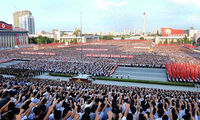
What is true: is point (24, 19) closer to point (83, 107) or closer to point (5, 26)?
point (5, 26)

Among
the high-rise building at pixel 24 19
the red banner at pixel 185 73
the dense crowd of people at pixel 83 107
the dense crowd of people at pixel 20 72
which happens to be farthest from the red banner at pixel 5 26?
the high-rise building at pixel 24 19

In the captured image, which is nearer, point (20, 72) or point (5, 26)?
point (20, 72)

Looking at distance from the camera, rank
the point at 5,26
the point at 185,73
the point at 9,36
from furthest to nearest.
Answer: the point at 9,36, the point at 5,26, the point at 185,73

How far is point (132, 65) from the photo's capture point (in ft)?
105

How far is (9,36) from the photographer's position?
75312 mm

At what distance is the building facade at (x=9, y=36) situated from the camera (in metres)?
70.8

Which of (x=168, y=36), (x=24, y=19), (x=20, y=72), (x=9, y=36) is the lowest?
(x=20, y=72)

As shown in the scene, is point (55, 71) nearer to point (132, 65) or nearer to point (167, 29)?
point (132, 65)

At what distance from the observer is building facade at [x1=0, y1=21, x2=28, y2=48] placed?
70800 millimetres

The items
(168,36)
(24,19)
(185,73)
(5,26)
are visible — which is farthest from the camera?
(24,19)

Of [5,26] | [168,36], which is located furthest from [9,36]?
[168,36]

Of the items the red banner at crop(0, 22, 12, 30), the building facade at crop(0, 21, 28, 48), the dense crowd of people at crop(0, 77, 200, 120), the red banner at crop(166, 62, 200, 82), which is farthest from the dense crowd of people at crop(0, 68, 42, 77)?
the building facade at crop(0, 21, 28, 48)

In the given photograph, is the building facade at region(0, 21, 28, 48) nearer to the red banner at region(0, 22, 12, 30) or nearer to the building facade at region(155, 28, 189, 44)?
the red banner at region(0, 22, 12, 30)

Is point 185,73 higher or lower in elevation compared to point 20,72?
higher
